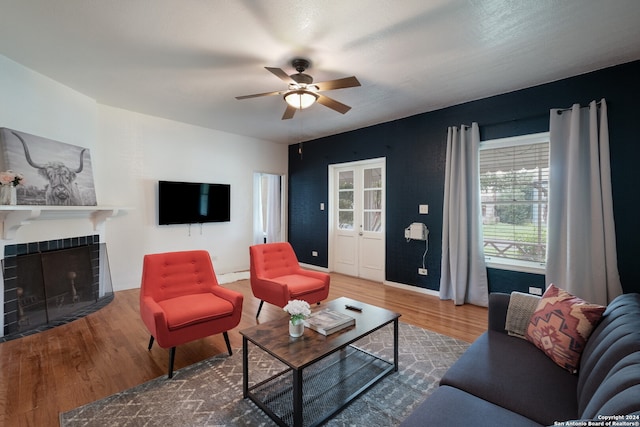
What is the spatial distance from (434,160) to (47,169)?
191 inches

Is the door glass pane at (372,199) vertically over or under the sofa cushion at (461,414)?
over

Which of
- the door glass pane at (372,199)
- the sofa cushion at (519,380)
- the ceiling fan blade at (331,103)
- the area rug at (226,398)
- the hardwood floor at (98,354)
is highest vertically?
the ceiling fan blade at (331,103)

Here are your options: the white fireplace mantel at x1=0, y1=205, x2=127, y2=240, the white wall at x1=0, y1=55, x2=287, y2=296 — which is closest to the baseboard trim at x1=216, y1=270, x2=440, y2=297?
the white wall at x1=0, y1=55, x2=287, y2=296

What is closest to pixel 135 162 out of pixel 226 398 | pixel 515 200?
pixel 226 398

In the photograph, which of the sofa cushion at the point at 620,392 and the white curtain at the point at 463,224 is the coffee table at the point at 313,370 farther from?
the white curtain at the point at 463,224

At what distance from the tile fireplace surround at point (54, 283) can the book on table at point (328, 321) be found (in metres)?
2.97

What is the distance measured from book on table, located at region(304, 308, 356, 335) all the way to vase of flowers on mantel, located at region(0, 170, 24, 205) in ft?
10.0

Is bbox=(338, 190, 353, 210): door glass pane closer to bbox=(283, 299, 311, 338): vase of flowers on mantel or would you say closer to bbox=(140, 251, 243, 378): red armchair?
bbox=(140, 251, 243, 378): red armchair

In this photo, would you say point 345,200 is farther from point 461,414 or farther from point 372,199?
point 461,414

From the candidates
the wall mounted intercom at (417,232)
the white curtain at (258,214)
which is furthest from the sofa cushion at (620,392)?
the white curtain at (258,214)

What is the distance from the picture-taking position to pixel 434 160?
14.0 ft

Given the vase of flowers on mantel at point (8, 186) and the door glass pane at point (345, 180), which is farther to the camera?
the door glass pane at point (345, 180)

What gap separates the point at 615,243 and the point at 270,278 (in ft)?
12.0

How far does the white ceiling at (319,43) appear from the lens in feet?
6.86
